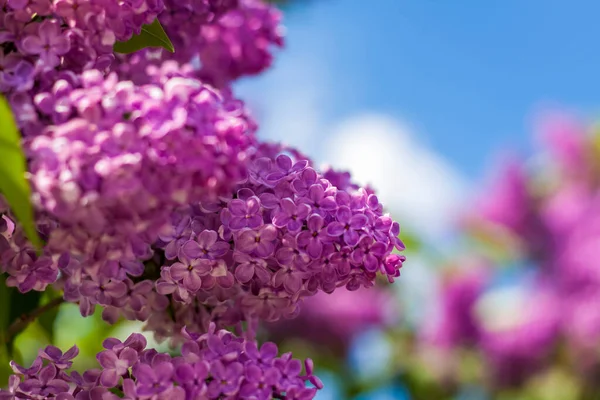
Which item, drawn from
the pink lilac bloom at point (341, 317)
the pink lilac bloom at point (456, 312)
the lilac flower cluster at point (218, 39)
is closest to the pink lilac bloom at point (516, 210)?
the pink lilac bloom at point (456, 312)

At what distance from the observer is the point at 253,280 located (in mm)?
1002

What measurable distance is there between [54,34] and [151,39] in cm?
16

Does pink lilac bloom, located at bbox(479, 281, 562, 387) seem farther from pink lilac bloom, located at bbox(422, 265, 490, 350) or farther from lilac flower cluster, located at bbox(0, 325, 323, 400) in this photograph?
lilac flower cluster, located at bbox(0, 325, 323, 400)

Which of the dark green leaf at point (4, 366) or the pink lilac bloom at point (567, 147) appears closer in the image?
the dark green leaf at point (4, 366)

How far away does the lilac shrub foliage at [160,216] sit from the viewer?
0.75 meters

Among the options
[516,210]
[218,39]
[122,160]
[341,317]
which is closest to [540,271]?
[516,210]

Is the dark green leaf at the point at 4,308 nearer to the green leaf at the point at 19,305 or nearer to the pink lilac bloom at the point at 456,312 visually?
the green leaf at the point at 19,305

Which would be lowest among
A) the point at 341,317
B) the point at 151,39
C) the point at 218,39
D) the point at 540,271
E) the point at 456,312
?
the point at 151,39

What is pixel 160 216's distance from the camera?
0.76 m

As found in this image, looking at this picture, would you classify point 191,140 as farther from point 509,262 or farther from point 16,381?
point 509,262

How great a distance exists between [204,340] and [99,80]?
0.99 ft

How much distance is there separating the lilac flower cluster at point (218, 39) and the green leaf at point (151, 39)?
6cm

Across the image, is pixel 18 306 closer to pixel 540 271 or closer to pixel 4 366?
pixel 4 366

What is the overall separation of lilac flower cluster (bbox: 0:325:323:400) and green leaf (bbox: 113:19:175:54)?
12.3 inches
